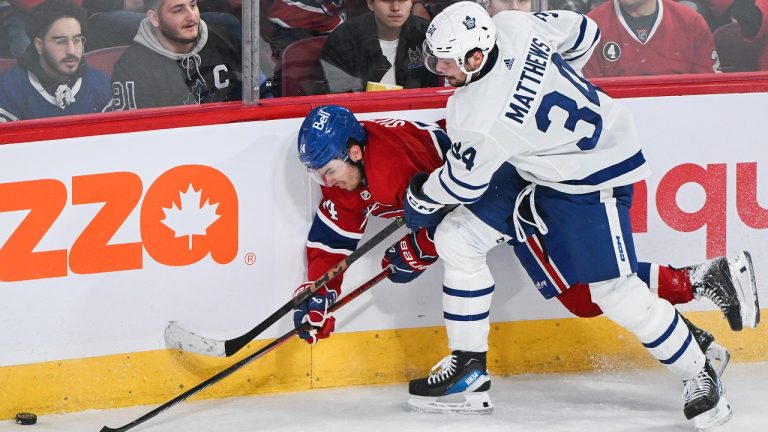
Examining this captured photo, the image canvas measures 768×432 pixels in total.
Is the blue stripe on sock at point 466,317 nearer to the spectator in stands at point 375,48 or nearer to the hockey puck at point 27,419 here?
the spectator in stands at point 375,48

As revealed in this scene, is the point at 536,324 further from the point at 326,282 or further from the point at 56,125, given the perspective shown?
the point at 56,125

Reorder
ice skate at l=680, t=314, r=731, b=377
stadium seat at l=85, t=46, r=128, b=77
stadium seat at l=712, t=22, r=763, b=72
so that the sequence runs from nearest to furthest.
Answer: stadium seat at l=85, t=46, r=128, b=77 < ice skate at l=680, t=314, r=731, b=377 < stadium seat at l=712, t=22, r=763, b=72

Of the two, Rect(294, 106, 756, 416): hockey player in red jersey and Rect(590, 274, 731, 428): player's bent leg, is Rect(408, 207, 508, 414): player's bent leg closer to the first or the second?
Rect(294, 106, 756, 416): hockey player in red jersey

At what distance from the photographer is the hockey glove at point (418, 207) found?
321 centimetres

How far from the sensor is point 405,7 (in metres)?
3.54

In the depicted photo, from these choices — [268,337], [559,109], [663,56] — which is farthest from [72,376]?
[663,56]

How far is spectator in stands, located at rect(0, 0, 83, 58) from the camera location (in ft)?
10.4

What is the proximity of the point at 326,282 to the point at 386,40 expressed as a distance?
756 mm

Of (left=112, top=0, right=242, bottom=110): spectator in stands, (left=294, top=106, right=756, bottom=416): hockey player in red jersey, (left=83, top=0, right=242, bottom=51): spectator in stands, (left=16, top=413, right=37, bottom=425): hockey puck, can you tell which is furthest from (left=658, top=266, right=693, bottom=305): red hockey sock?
(left=16, top=413, right=37, bottom=425): hockey puck

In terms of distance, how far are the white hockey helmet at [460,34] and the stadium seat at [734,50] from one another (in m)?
0.97

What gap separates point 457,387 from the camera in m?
3.41

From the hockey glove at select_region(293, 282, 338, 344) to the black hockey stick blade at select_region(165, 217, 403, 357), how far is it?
0.03 metres

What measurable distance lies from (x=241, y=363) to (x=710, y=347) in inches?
55.7

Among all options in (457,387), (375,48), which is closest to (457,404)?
(457,387)
